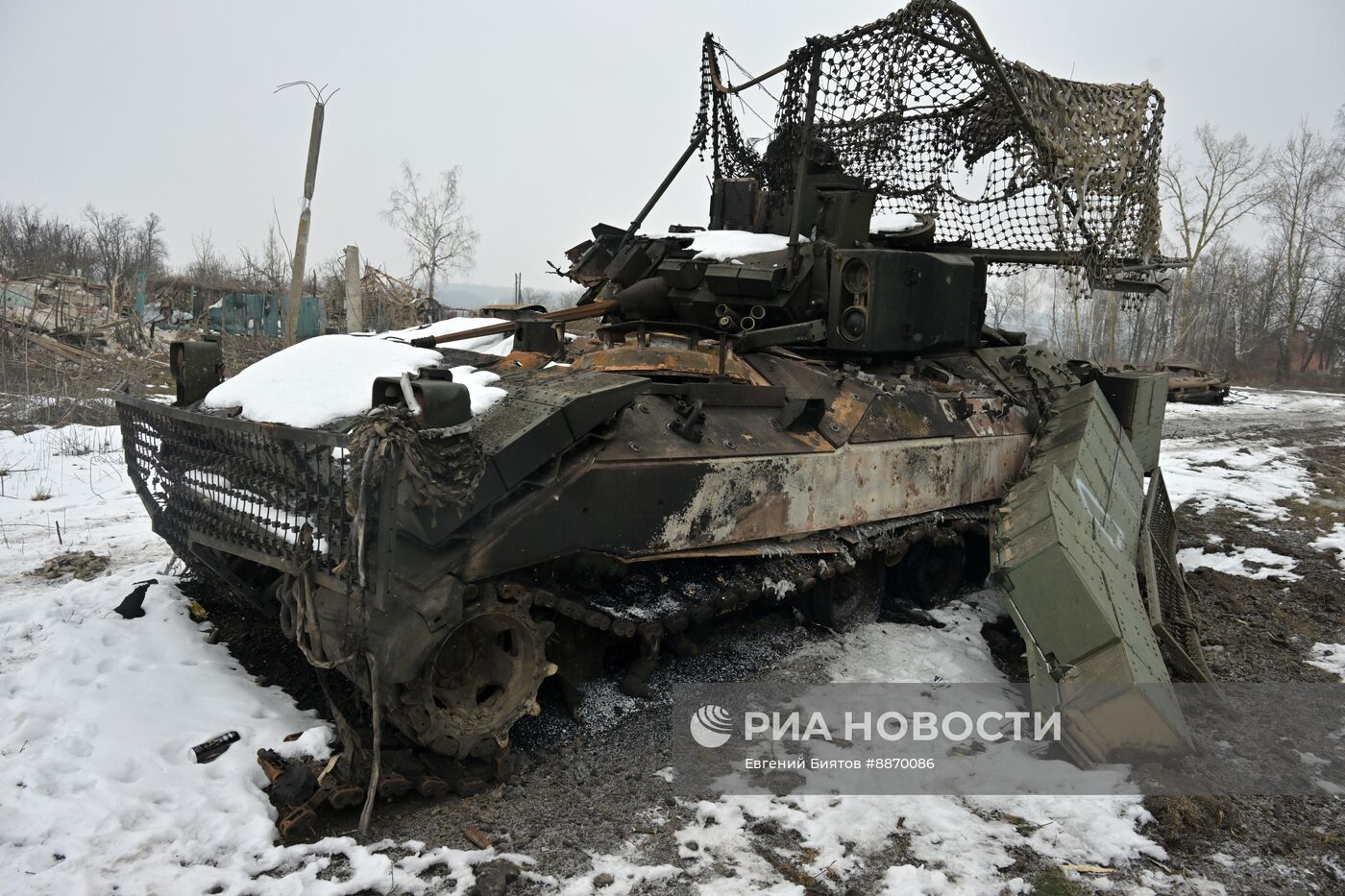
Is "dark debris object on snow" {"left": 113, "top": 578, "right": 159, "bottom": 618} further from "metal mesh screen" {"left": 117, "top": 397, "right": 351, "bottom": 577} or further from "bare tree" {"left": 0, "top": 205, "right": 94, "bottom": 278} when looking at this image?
"bare tree" {"left": 0, "top": 205, "right": 94, "bottom": 278}

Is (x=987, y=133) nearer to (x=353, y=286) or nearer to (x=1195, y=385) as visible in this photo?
(x=353, y=286)

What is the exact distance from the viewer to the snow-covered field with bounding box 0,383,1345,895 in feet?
11.1

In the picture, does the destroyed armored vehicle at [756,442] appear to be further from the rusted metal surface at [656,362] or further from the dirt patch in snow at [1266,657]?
the dirt patch in snow at [1266,657]

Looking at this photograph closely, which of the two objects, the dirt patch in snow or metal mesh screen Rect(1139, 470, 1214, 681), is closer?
the dirt patch in snow

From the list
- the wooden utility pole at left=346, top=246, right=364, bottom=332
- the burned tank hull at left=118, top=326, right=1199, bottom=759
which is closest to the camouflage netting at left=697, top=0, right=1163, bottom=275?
the burned tank hull at left=118, top=326, right=1199, bottom=759

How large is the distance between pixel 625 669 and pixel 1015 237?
4978 mm

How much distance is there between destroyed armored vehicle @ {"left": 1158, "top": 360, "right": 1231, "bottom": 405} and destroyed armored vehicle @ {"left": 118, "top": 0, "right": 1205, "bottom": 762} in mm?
20481

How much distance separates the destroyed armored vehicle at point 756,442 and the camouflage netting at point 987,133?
27mm

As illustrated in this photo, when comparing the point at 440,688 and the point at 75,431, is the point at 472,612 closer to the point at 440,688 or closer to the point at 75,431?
the point at 440,688

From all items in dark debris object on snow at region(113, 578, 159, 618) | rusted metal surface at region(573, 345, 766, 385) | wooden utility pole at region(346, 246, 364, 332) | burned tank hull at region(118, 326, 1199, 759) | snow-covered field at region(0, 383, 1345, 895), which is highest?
wooden utility pole at region(346, 246, 364, 332)

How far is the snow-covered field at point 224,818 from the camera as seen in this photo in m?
3.39

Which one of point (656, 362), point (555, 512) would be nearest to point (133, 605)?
point (555, 512)

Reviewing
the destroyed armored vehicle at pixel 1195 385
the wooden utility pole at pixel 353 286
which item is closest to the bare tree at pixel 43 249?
the wooden utility pole at pixel 353 286

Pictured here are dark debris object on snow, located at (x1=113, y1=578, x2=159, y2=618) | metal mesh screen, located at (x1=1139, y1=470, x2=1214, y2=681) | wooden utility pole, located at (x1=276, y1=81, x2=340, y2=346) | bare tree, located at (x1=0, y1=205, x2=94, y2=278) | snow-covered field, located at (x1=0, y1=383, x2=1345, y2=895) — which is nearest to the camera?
snow-covered field, located at (x1=0, y1=383, x2=1345, y2=895)
